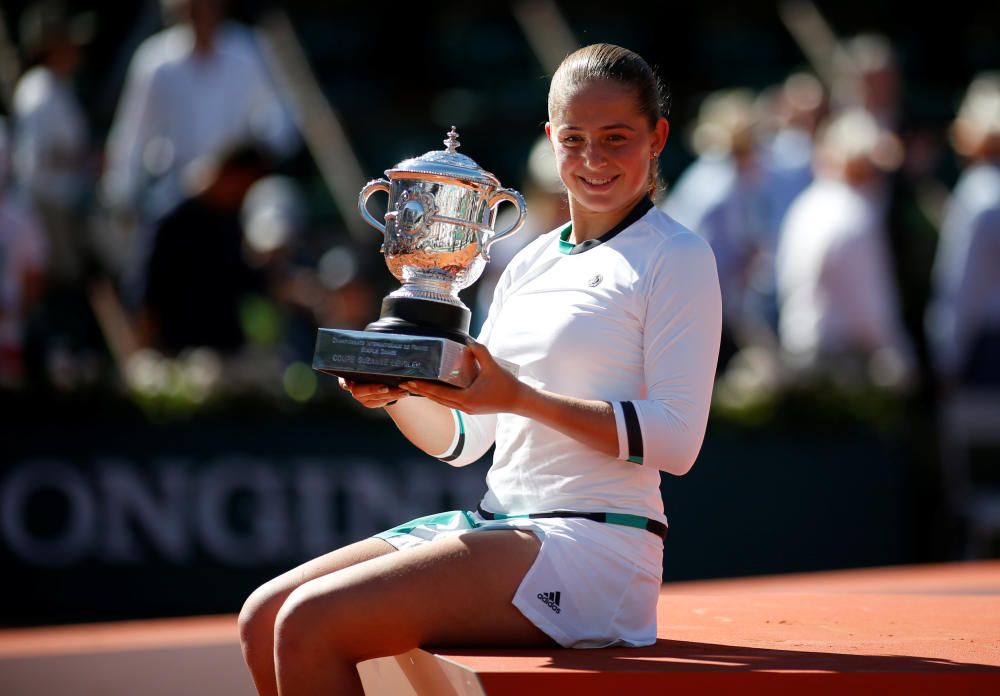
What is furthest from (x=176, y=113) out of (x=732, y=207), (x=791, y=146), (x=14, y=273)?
(x=791, y=146)

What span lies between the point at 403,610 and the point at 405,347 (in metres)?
0.47

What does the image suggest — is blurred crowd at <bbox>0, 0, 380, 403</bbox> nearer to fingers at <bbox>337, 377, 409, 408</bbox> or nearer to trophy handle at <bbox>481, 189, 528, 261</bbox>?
trophy handle at <bbox>481, 189, 528, 261</bbox>

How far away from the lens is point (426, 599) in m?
2.55

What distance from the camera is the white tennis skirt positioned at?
2607mm

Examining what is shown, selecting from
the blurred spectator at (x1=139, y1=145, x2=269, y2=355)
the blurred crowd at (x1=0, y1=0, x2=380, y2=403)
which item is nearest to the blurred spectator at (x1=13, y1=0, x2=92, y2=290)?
the blurred crowd at (x1=0, y1=0, x2=380, y2=403)

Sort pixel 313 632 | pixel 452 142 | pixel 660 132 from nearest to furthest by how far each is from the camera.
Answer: pixel 313 632
pixel 660 132
pixel 452 142

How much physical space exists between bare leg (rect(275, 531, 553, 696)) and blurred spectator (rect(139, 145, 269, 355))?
4074mm

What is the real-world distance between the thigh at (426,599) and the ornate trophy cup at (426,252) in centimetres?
34

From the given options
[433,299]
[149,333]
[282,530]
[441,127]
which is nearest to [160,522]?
[282,530]

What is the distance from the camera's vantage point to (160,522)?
6.09 metres

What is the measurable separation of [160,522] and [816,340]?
3.36 meters

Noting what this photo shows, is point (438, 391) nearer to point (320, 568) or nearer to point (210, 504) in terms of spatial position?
point (320, 568)

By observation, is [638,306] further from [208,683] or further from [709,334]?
[208,683]

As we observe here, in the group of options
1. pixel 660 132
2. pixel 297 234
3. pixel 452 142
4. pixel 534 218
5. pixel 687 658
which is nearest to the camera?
pixel 687 658
